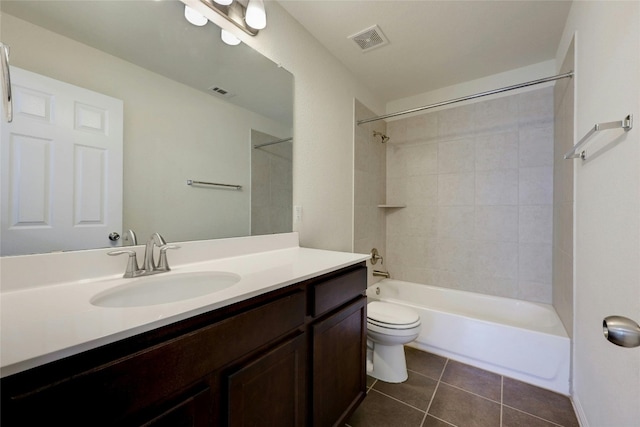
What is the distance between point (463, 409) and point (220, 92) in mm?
2173

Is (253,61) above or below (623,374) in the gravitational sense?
above

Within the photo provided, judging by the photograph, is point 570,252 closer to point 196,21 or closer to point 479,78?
point 479,78

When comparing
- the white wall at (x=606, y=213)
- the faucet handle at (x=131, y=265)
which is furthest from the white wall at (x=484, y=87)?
the faucet handle at (x=131, y=265)

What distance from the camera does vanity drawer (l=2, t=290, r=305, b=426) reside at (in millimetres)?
412

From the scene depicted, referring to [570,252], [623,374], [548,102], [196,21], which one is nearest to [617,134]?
[623,374]

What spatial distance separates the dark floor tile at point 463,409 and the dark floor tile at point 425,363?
0.17 meters

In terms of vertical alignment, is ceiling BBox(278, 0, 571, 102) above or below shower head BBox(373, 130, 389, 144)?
above

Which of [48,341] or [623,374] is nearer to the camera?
[48,341]

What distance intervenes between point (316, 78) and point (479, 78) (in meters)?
1.62

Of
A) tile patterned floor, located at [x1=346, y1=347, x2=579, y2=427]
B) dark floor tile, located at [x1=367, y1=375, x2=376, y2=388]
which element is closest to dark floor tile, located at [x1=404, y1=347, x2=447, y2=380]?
tile patterned floor, located at [x1=346, y1=347, x2=579, y2=427]

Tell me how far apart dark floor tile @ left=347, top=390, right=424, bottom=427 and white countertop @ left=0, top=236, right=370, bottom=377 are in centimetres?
96

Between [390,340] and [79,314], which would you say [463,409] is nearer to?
[390,340]

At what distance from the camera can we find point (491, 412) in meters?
1.42

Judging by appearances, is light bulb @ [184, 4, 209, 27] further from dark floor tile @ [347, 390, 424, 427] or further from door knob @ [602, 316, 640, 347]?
dark floor tile @ [347, 390, 424, 427]
